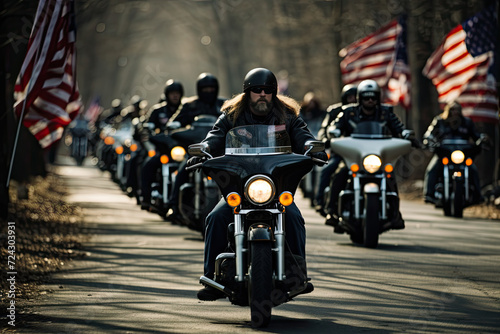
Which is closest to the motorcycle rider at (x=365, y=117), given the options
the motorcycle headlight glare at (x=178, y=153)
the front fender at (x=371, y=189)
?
the front fender at (x=371, y=189)

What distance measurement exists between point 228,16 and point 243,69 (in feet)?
13.0

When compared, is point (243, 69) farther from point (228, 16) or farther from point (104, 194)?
point (104, 194)

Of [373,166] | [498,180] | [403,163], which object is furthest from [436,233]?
[403,163]

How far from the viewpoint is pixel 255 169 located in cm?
866

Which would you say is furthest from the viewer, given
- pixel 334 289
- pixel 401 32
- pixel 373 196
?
pixel 401 32

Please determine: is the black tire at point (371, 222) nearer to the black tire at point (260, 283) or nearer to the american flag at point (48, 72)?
the american flag at point (48, 72)

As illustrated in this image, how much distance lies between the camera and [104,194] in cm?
2833

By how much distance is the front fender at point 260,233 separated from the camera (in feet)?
27.6

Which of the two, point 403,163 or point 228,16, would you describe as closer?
point 403,163

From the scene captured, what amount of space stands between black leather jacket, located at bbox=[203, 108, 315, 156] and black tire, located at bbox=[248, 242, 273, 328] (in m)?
1.12

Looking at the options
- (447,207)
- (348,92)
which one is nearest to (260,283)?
(348,92)

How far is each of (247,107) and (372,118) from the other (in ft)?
19.3

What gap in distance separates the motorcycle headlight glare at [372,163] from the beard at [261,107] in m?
5.31

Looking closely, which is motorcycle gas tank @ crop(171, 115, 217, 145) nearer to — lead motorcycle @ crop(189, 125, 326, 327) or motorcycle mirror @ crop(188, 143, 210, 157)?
motorcycle mirror @ crop(188, 143, 210, 157)
